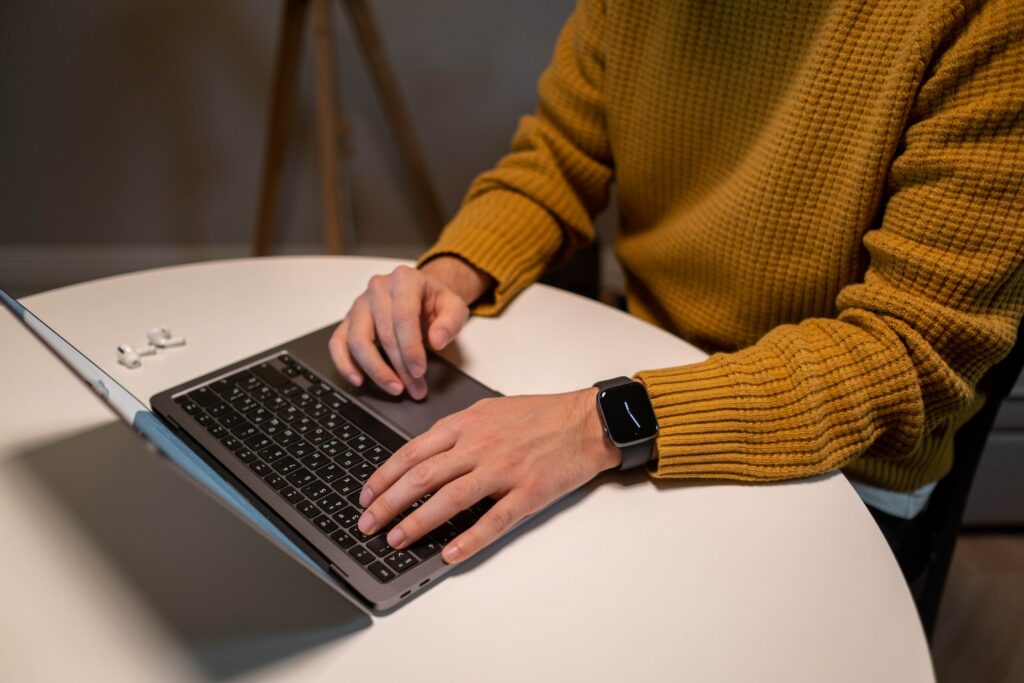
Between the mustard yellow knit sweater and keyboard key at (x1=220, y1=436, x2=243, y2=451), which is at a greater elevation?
the mustard yellow knit sweater

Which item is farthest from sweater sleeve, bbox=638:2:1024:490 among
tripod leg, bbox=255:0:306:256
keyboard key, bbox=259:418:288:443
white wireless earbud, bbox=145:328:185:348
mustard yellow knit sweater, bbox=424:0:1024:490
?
tripod leg, bbox=255:0:306:256

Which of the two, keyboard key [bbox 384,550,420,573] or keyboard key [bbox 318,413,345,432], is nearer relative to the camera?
keyboard key [bbox 384,550,420,573]

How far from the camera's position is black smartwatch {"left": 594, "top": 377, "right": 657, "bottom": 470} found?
2.16ft

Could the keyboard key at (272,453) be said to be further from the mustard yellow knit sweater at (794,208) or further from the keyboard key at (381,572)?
the mustard yellow knit sweater at (794,208)

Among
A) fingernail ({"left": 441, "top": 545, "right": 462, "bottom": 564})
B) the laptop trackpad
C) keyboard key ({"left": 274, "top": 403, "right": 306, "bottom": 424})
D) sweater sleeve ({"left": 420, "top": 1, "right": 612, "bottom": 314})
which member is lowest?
the laptop trackpad

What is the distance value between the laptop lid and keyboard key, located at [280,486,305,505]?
0.12 meters

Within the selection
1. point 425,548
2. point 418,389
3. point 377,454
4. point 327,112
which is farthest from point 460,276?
point 327,112

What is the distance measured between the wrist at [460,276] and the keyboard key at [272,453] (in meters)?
0.30

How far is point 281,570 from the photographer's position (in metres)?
0.59

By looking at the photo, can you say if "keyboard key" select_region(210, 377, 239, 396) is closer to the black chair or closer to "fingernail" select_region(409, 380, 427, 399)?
"fingernail" select_region(409, 380, 427, 399)

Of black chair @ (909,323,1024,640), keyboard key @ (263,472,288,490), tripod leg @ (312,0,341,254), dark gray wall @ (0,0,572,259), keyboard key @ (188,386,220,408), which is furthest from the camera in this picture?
dark gray wall @ (0,0,572,259)

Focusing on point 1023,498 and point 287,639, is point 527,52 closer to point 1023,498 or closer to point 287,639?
point 1023,498

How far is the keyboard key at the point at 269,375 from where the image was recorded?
0.77 metres

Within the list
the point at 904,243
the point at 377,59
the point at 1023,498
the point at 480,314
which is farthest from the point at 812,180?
the point at 377,59
